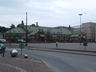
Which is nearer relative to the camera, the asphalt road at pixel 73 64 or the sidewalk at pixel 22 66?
the sidewalk at pixel 22 66

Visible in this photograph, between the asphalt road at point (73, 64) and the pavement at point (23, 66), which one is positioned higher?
the pavement at point (23, 66)

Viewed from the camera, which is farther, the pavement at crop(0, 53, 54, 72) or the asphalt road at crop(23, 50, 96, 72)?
the asphalt road at crop(23, 50, 96, 72)

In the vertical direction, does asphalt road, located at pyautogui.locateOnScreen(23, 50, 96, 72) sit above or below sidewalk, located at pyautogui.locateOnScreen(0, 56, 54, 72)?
below

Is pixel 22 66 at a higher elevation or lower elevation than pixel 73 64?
higher

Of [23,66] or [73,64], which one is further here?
[73,64]

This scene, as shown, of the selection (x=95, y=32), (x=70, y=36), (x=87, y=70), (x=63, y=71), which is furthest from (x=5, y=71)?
(x=95, y=32)

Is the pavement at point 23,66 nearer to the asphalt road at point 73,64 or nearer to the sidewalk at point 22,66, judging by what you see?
the sidewalk at point 22,66

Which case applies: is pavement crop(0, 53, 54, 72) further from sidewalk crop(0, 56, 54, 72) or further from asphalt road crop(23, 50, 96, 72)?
asphalt road crop(23, 50, 96, 72)

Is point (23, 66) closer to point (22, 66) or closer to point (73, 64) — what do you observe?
point (22, 66)

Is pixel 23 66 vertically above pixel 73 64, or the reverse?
pixel 23 66

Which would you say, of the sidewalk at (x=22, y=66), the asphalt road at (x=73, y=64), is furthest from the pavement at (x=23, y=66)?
the asphalt road at (x=73, y=64)

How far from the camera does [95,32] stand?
130125 mm

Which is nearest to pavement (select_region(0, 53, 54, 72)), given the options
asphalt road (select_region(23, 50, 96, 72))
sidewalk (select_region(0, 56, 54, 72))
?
sidewalk (select_region(0, 56, 54, 72))

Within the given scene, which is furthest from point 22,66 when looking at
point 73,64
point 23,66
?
point 73,64
